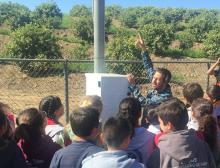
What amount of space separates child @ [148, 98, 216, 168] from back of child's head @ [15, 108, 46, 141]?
3.06ft

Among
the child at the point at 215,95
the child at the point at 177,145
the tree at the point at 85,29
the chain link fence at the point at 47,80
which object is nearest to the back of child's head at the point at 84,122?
the child at the point at 177,145

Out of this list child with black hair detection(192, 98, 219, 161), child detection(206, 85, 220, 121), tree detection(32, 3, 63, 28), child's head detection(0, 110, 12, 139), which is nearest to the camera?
child's head detection(0, 110, 12, 139)

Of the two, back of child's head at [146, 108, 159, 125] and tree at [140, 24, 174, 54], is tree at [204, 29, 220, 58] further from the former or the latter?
back of child's head at [146, 108, 159, 125]

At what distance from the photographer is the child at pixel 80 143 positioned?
323 centimetres

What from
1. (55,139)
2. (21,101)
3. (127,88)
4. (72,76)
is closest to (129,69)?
(72,76)

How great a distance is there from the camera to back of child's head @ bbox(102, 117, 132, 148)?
3086 millimetres

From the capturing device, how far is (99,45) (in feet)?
16.8

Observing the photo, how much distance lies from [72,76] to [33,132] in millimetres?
14637

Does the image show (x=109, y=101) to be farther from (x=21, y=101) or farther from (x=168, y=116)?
(x=21, y=101)

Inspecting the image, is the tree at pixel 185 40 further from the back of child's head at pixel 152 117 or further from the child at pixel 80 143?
the child at pixel 80 143

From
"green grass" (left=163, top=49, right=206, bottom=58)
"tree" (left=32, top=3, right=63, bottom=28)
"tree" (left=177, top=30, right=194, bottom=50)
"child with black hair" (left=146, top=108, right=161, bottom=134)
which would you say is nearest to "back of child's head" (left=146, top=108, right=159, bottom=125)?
"child with black hair" (left=146, top=108, right=161, bottom=134)

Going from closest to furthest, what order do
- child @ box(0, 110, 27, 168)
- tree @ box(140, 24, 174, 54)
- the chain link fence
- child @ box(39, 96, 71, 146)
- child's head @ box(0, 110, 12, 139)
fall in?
child @ box(0, 110, 27, 168), child's head @ box(0, 110, 12, 139), child @ box(39, 96, 71, 146), the chain link fence, tree @ box(140, 24, 174, 54)

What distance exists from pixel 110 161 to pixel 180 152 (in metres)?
0.58

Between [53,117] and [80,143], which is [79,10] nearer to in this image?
[53,117]
